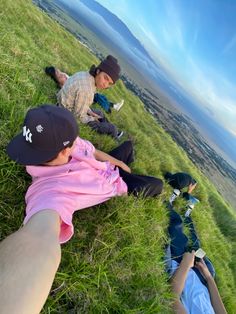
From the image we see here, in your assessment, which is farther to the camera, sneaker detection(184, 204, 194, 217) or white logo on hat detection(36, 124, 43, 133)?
sneaker detection(184, 204, 194, 217)

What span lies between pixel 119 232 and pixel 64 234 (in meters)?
1.35

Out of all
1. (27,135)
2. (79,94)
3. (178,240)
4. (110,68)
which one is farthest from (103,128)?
(27,135)

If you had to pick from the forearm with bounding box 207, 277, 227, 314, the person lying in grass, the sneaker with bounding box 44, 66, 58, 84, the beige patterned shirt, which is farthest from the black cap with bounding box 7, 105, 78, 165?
the sneaker with bounding box 44, 66, 58, 84

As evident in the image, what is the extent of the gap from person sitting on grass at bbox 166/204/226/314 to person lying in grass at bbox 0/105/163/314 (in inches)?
33.9

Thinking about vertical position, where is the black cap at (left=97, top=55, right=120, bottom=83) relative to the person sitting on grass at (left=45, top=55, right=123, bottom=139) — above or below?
above

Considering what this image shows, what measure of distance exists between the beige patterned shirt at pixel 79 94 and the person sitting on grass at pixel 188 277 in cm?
224

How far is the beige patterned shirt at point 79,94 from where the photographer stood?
247 inches

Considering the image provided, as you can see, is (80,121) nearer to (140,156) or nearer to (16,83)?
(16,83)

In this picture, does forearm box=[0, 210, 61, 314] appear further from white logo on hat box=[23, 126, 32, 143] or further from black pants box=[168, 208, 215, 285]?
black pants box=[168, 208, 215, 285]

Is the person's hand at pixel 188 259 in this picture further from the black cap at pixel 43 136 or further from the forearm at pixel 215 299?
the black cap at pixel 43 136

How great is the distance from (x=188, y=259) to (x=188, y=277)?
0.78 feet

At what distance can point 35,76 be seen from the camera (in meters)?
6.76

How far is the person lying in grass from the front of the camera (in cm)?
167

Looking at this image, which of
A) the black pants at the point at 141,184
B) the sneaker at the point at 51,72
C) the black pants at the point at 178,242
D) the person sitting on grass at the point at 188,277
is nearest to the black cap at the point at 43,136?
the black pants at the point at 141,184
